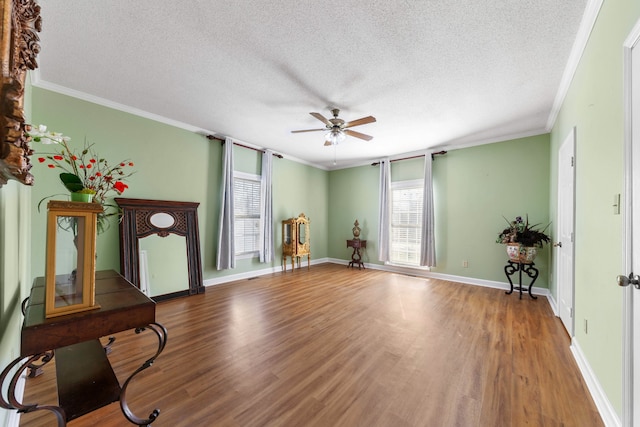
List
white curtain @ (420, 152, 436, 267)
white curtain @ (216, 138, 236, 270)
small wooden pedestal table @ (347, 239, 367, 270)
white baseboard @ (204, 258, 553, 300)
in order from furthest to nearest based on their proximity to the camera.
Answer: small wooden pedestal table @ (347, 239, 367, 270)
white curtain @ (420, 152, 436, 267)
white curtain @ (216, 138, 236, 270)
white baseboard @ (204, 258, 553, 300)

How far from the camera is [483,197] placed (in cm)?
461

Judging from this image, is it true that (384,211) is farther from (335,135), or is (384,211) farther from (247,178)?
(247,178)

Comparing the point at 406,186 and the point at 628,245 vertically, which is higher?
the point at 406,186

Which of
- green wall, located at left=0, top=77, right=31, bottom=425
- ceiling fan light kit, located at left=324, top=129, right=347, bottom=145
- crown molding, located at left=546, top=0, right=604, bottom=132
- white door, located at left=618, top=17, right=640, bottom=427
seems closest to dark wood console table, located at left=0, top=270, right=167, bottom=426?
green wall, located at left=0, top=77, right=31, bottom=425

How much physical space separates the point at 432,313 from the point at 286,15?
3.54 meters

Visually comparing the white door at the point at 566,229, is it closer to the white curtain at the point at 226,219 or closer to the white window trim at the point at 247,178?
the white curtain at the point at 226,219

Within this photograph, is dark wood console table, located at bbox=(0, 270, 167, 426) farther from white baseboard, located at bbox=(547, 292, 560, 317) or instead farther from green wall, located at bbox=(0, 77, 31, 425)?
white baseboard, located at bbox=(547, 292, 560, 317)

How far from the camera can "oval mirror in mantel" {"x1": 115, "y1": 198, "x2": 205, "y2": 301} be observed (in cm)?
340

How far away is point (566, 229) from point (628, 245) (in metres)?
1.85

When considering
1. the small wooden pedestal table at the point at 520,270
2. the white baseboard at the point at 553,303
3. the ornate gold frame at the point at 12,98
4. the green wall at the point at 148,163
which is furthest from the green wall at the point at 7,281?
the small wooden pedestal table at the point at 520,270

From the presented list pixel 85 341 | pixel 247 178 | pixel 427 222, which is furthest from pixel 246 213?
pixel 85 341

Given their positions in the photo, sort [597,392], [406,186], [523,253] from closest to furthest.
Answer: [597,392]
[523,253]
[406,186]

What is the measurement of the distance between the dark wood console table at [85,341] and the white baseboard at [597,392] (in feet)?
8.41

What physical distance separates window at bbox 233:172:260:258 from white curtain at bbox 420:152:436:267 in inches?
136
